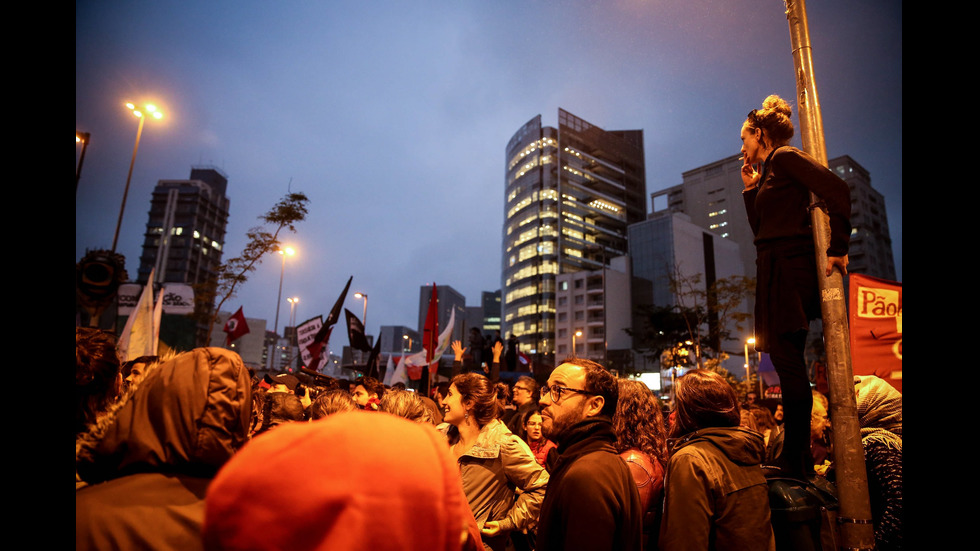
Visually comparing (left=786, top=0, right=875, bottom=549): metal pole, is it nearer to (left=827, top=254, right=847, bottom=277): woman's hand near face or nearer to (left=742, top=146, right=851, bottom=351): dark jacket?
(left=827, top=254, right=847, bottom=277): woman's hand near face

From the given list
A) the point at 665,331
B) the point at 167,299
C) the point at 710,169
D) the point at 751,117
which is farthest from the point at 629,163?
the point at 751,117

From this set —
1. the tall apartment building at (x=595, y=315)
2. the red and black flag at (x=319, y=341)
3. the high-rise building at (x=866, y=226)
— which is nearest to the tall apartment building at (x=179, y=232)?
the tall apartment building at (x=595, y=315)

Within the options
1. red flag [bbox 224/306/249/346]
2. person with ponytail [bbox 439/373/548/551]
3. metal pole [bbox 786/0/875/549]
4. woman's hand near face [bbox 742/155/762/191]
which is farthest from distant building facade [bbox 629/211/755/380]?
metal pole [bbox 786/0/875/549]

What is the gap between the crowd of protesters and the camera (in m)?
1.01

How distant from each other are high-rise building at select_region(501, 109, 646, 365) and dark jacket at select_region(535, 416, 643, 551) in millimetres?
92814

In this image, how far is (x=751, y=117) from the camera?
348 centimetres

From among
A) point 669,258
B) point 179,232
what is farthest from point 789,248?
point 179,232

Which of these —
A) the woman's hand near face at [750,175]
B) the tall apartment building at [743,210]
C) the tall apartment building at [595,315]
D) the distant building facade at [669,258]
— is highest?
the tall apartment building at [743,210]

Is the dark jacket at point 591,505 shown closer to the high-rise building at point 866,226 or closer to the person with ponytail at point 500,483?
the person with ponytail at point 500,483

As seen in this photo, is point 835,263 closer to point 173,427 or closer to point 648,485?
point 648,485

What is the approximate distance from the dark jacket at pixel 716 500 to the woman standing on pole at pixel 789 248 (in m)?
0.49

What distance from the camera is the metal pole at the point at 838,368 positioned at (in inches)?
98.8
